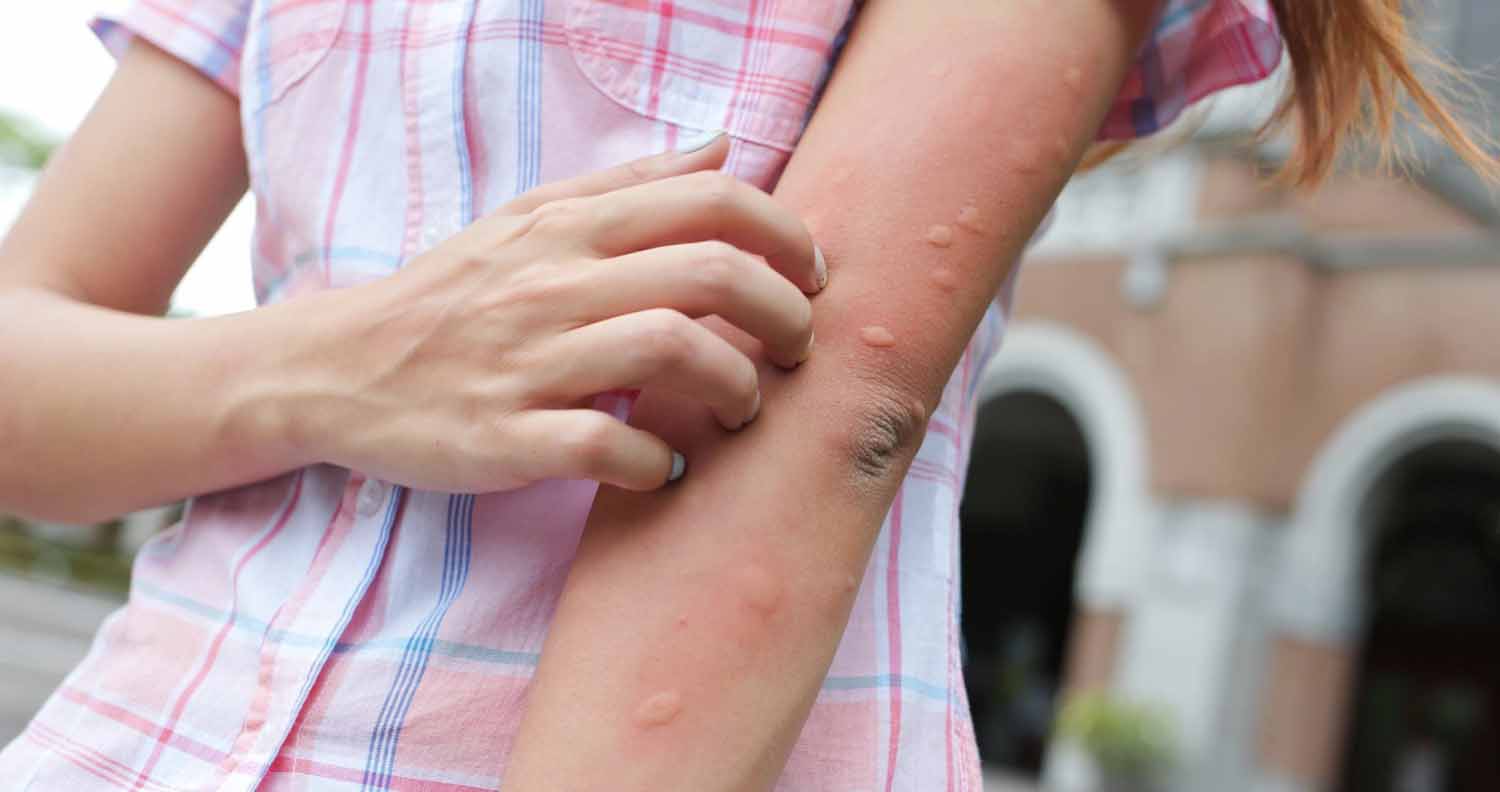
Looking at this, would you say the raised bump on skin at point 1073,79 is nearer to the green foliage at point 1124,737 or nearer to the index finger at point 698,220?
the index finger at point 698,220

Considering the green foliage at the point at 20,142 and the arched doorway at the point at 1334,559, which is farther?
the green foliage at the point at 20,142

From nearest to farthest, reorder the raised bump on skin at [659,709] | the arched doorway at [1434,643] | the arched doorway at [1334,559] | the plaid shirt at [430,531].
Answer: the raised bump on skin at [659,709]
the plaid shirt at [430,531]
the arched doorway at [1334,559]
the arched doorway at [1434,643]

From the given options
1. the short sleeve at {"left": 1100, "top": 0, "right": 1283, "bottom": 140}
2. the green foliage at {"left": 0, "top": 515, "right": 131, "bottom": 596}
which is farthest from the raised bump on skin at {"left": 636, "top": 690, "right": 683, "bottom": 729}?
the green foliage at {"left": 0, "top": 515, "right": 131, "bottom": 596}

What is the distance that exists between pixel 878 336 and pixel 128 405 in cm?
42

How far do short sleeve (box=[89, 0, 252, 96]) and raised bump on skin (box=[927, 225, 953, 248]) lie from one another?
493 mm

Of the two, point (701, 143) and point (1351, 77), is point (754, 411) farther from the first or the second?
point (1351, 77)

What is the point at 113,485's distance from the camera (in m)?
0.76

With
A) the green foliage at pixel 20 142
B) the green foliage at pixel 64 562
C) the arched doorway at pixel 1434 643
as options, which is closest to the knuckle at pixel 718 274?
the arched doorway at pixel 1434 643

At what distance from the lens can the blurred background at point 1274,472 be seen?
8.35 m

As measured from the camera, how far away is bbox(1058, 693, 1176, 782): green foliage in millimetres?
8234

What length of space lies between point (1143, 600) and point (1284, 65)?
8.20m

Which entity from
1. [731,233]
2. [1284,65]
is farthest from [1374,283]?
[731,233]

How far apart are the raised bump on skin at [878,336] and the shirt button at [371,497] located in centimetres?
27

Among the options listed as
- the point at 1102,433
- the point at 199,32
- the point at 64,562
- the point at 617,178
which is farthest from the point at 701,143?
the point at 64,562
